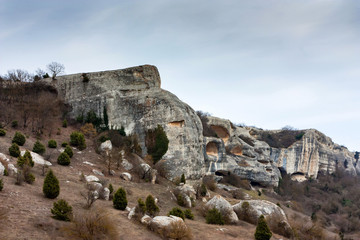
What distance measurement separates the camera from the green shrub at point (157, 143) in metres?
23.6

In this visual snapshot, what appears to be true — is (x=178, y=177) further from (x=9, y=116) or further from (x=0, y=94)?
(x=0, y=94)

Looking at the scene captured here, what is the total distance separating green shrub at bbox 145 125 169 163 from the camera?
2358cm

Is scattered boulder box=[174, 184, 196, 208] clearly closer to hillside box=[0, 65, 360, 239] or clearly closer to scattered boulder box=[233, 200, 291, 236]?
hillside box=[0, 65, 360, 239]

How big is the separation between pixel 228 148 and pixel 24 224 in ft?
120

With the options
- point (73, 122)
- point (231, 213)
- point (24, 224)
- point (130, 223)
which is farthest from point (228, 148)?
point (24, 224)

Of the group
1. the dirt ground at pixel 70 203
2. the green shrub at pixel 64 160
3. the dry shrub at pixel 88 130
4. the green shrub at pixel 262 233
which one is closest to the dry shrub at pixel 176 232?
the dirt ground at pixel 70 203

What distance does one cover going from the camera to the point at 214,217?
44.1ft

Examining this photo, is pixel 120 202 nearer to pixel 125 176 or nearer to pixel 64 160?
pixel 125 176

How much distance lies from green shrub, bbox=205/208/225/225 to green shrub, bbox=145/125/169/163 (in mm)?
10565

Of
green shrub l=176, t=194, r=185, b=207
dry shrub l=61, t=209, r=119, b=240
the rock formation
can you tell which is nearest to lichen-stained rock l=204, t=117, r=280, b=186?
the rock formation

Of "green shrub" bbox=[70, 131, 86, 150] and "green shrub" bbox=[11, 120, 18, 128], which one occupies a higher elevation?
"green shrub" bbox=[11, 120, 18, 128]

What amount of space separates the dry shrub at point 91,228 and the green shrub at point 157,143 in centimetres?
1618

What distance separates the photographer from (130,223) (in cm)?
950

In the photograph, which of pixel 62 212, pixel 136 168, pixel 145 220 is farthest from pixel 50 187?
pixel 136 168
